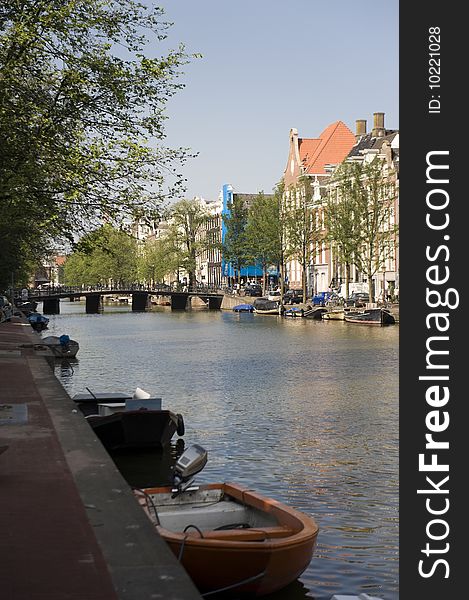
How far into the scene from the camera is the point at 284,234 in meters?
116

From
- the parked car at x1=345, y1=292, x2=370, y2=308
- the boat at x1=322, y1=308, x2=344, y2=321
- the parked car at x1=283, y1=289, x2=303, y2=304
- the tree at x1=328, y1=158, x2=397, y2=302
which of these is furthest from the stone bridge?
the boat at x1=322, y1=308, x2=344, y2=321

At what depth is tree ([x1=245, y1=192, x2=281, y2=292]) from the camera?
380 feet

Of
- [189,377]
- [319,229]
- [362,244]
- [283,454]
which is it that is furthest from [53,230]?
[319,229]

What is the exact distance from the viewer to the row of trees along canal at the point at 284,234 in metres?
89.5

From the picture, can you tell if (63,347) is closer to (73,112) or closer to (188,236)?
(73,112)

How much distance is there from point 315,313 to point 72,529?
84749mm

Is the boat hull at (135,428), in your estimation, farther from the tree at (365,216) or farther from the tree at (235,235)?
the tree at (235,235)

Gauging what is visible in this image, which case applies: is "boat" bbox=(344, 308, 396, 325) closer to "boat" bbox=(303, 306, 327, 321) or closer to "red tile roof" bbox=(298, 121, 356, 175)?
"boat" bbox=(303, 306, 327, 321)

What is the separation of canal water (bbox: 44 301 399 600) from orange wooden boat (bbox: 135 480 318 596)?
86 cm

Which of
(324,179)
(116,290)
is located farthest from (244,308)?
(116,290)

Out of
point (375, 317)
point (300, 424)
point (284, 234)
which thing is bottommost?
point (300, 424)

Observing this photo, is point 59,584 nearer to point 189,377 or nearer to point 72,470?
point 72,470

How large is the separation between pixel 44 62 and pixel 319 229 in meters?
87.2

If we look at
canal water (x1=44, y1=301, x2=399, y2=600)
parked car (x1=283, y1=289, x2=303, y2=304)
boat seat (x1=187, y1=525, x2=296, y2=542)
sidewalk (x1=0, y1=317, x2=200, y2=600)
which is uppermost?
parked car (x1=283, y1=289, x2=303, y2=304)
